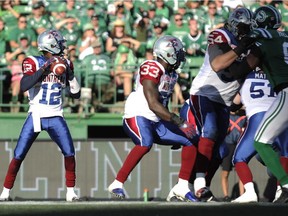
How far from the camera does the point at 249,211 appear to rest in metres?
8.23

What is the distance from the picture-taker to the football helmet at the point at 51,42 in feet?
37.1

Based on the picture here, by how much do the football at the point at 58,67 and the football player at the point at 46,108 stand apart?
0.04 m

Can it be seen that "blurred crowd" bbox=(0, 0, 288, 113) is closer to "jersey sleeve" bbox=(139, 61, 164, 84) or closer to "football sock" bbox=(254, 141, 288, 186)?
"jersey sleeve" bbox=(139, 61, 164, 84)

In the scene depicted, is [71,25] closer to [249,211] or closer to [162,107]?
[162,107]

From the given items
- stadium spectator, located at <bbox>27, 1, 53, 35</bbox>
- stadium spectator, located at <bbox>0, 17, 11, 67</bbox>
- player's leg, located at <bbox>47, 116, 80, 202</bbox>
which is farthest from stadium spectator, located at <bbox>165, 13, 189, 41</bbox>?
player's leg, located at <bbox>47, 116, 80, 202</bbox>

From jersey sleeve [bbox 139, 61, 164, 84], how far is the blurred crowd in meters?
5.30

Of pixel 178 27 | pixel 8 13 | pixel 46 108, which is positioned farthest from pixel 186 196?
pixel 8 13

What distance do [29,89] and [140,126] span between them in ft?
4.51

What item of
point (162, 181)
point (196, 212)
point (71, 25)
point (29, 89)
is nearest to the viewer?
point (196, 212)

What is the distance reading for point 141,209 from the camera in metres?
8.46

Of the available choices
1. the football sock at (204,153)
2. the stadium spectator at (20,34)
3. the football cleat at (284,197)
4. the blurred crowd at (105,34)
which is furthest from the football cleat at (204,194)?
the stadium spectator at (20,34)

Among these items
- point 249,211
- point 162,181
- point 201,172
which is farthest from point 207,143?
point 162,181

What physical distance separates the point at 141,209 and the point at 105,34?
8558 millimetres

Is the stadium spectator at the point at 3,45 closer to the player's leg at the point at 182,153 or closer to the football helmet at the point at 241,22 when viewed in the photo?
the player's leg at the point at 182,153
